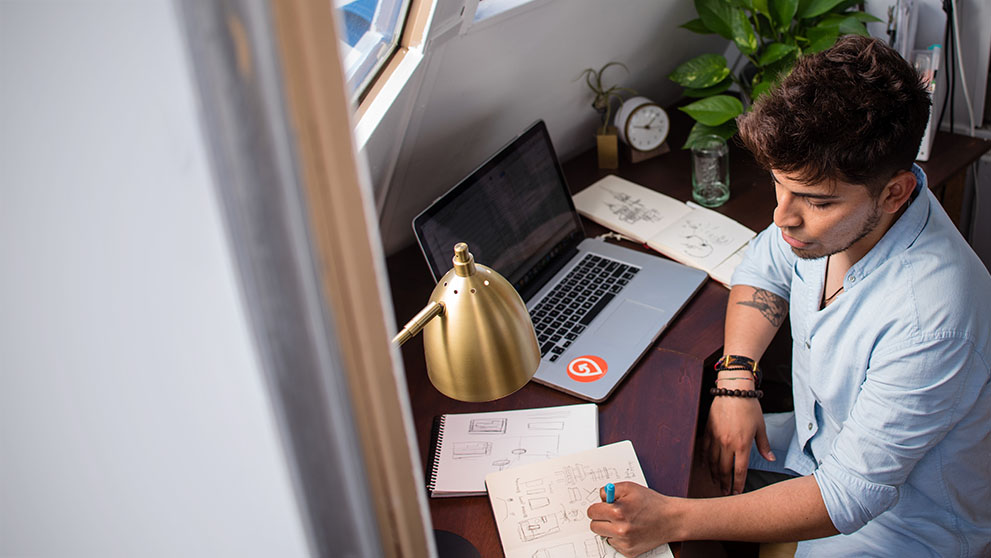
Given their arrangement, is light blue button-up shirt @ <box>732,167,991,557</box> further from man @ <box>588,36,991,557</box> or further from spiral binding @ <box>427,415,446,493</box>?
spiral binding @ <box>427,415,446,493</box>

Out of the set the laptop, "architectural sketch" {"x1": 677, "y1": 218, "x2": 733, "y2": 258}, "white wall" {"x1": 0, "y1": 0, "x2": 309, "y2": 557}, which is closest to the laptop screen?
the laptop

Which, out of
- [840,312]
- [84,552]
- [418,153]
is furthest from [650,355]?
[84,552]

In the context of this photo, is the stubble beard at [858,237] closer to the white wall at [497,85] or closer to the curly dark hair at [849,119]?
the curly dark hair at [849,119]

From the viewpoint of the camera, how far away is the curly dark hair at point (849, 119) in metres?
1.06

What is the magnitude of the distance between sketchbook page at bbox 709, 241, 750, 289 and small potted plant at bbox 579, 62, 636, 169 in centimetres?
46

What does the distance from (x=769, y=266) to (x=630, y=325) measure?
29 cm

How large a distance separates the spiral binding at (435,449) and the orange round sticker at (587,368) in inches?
9.3

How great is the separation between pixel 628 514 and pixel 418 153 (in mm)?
815

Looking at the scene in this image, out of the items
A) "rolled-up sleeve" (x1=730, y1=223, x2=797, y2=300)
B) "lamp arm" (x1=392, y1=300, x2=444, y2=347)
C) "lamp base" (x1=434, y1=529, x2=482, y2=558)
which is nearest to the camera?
"lamp arm" (x1=392, y1=300, x2=444, y2=347)

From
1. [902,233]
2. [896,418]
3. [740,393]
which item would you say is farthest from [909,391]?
[740,393]

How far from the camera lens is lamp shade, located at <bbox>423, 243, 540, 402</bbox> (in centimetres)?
75

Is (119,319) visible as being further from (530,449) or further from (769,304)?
(769,304)

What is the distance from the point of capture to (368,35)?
129 centimetres

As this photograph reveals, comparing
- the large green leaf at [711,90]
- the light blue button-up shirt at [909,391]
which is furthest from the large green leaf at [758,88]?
the light blue button-up shirt at [909,391]
